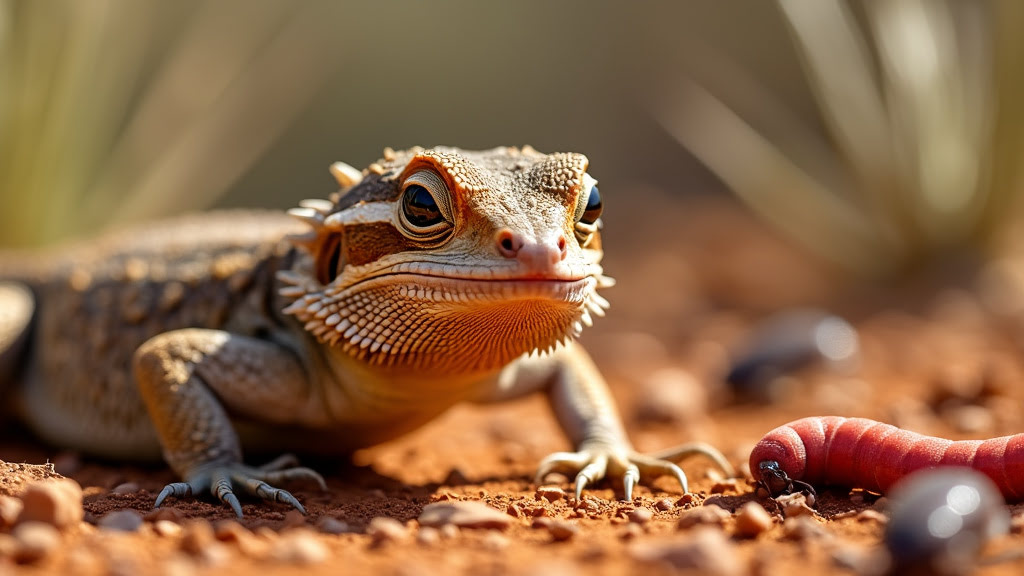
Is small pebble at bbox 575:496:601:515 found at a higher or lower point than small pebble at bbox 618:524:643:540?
higher

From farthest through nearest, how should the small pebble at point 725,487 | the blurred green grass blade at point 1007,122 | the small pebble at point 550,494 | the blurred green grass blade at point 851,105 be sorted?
the blurred green grass blade at point 851,105 → the blurred green grass blade at point 1007,122 → the small pebble at point 725,487 → the small pebble at point 550,494

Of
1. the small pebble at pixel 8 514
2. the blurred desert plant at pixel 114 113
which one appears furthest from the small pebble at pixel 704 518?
the blurred desert plant at pixel 114 113

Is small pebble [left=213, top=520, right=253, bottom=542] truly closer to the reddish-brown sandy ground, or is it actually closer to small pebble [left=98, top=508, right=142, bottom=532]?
the reddish-brown sandy ground

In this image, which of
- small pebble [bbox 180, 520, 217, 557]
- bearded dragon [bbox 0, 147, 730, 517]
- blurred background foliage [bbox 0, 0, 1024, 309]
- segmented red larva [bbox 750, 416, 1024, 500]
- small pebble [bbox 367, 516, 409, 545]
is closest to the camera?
small pebble [bbox 180, 520, 217, 557]

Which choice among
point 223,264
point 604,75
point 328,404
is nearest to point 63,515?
point 328,404

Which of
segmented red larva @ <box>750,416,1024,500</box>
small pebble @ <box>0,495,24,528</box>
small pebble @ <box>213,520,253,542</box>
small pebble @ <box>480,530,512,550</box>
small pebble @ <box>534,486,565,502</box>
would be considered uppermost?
segmented red larva @ <box>750,416,1024,500</box>

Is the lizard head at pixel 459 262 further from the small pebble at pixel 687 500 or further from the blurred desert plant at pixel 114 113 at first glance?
the blurred desert plant at pixel 114 113

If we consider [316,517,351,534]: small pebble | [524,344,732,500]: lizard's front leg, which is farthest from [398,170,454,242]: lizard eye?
[524,344,732,500]: lizard's front leg

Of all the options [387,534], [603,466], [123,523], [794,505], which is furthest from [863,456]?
[123,523]
